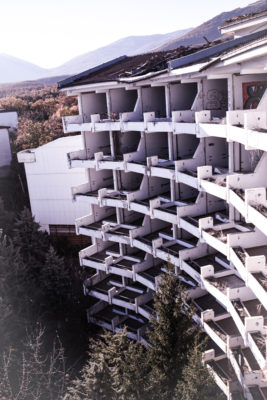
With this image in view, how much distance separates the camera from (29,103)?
6050 centimetres

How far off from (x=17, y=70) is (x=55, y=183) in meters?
118

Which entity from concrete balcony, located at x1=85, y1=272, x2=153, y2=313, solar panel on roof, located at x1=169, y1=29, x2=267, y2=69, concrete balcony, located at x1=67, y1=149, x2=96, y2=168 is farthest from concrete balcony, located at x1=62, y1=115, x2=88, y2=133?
solar panel on roof, located at x1=169, y1=29, x2=267, y2=69

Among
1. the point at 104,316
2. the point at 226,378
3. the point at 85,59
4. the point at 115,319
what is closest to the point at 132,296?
the point at 115,319

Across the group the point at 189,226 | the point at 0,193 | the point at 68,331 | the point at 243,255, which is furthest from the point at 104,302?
the point at 0,193

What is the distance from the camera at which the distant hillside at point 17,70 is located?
13345 centimetres

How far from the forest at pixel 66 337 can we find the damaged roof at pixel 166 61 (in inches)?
317

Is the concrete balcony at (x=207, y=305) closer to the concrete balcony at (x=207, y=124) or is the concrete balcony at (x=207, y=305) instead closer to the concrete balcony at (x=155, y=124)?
the concrete balcony at (x=207, y=124)

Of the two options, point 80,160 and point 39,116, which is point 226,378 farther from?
point 39,116

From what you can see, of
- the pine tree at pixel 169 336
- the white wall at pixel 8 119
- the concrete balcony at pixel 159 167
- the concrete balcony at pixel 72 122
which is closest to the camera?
the pine tree at pixel 169 336

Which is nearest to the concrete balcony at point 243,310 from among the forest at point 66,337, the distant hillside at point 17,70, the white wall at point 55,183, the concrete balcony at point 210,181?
the forest at point 66,337

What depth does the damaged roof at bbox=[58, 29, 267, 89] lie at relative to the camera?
50.4 ft

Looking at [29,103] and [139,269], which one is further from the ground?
[29,103]

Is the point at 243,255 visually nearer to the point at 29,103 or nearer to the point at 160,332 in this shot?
the point at 160,332

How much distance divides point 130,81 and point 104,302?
1269 cm
